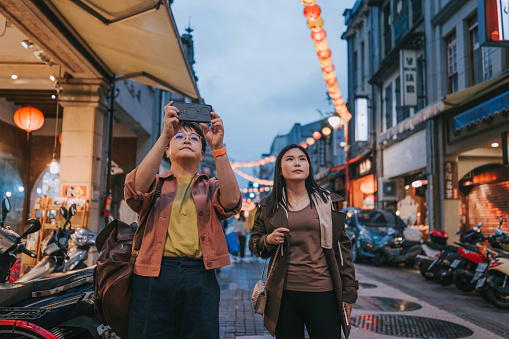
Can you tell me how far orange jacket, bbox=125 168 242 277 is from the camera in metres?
2.38

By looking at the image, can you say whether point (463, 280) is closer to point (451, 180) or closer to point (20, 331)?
point (20, 331)

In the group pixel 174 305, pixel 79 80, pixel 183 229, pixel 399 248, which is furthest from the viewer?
pixel 399 248

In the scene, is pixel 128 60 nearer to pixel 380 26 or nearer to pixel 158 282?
pixel 158 282

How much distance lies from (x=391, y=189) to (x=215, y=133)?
19526 millimetres

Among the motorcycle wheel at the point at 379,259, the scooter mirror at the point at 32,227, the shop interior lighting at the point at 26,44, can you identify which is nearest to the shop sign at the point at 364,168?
the motorcycle wheel at the point at 379,259

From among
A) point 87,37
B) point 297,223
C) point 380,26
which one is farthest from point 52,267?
point 380,26

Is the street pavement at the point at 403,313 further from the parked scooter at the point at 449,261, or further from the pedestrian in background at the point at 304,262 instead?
the pedestrian in background at the point at 304,262

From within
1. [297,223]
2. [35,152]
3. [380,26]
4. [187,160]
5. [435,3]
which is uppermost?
[380,26]

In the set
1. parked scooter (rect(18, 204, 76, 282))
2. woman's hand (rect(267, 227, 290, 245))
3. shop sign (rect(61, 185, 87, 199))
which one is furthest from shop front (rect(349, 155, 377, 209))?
woman's hand (rect(267, 227, 290, 245))

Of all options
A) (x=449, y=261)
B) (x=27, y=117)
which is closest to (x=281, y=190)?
(x=449, y=261)

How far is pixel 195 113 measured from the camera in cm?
243

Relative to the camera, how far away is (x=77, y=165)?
8.83 m

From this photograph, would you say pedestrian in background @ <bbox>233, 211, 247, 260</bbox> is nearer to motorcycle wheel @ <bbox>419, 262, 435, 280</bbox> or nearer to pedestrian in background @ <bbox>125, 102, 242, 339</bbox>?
motorcycle wheel @ <bbox>419, 262, 435, 280</bbox>

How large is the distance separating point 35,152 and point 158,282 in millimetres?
13116
